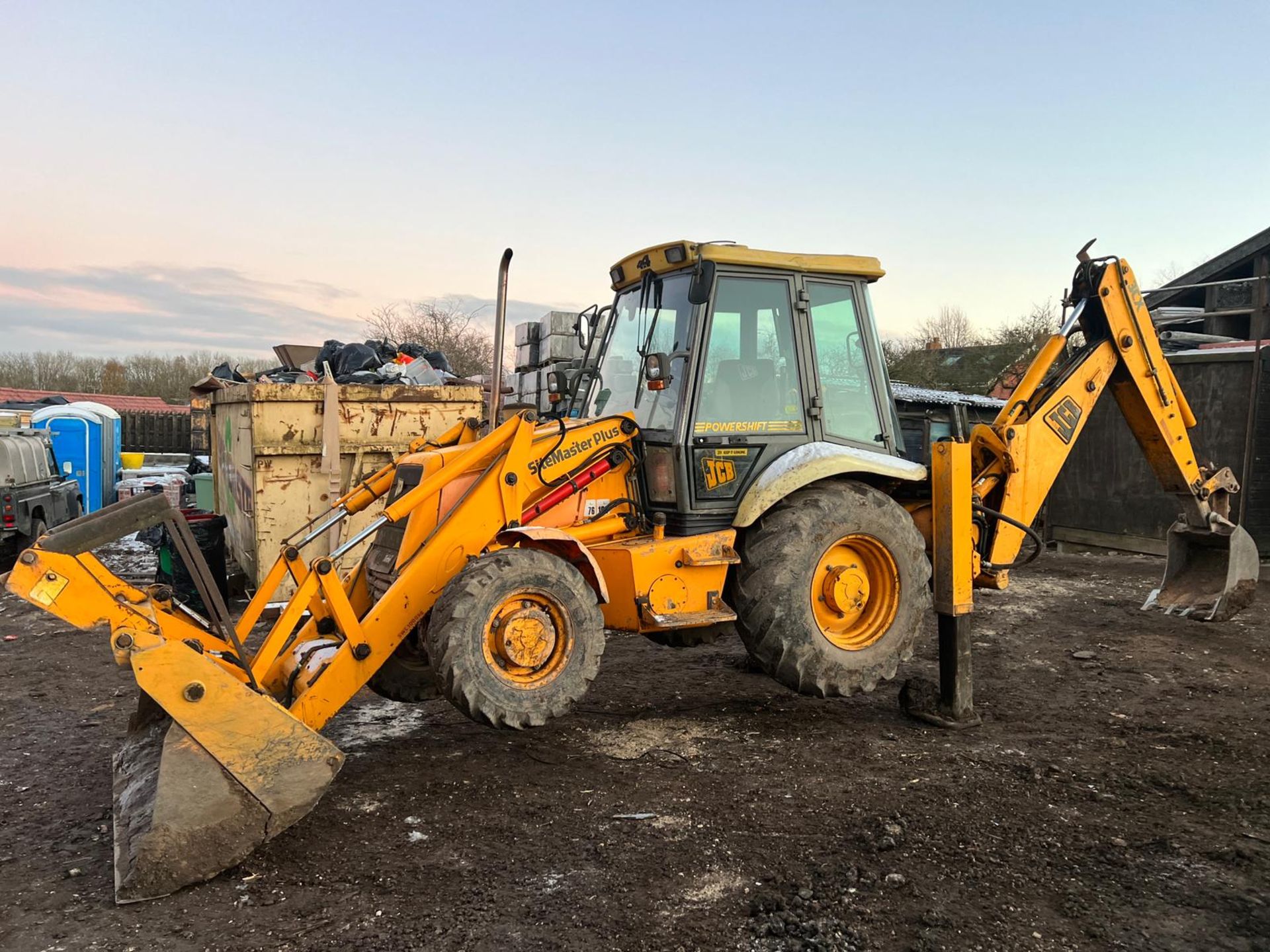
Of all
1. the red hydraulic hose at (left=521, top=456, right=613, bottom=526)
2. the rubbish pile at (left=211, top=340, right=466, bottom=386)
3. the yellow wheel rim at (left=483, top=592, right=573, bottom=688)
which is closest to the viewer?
the yellow wheel rim at (left=483, top=592, right=573, bottom=688)

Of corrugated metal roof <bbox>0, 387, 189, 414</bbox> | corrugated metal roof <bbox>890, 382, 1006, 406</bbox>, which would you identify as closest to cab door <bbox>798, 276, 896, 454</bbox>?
corrugated metal roof <bbox>890, 382, 1006, 406</bbox>

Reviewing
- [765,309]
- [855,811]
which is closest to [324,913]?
[855,811]

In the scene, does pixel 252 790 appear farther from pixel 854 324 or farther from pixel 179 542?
pixel 854 324

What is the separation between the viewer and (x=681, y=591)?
15.4 feet

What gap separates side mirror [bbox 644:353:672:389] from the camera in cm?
469

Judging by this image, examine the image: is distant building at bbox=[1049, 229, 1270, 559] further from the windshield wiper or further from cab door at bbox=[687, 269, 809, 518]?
the windshield wiper

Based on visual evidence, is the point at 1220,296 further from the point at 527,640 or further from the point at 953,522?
the point at 527,640

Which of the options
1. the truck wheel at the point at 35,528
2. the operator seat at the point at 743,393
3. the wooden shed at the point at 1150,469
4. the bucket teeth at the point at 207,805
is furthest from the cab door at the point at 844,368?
the truck wheel at the point at 35,528

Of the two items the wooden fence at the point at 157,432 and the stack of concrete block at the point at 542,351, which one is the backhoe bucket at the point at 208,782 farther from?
the wooden fence at the point at 157,432

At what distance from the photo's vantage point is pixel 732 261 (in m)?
4.88

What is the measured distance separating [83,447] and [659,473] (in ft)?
39.3

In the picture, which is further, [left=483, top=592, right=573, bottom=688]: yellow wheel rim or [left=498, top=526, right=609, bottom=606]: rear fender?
[left=498, top=526, right=609, bottom=606]: rear fender

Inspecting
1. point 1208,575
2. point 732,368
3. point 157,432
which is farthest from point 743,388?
point 157,432

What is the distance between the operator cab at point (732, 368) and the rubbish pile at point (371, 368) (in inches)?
161
